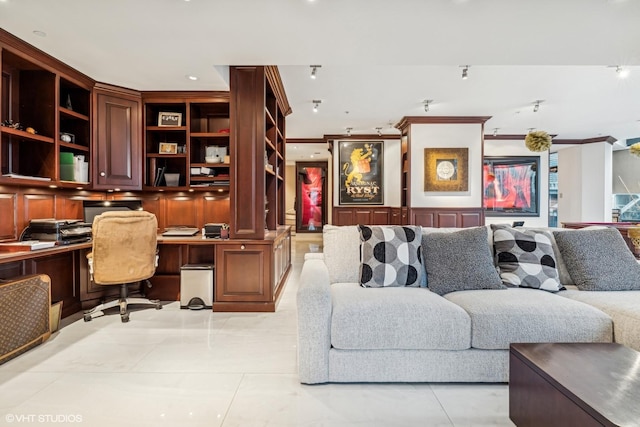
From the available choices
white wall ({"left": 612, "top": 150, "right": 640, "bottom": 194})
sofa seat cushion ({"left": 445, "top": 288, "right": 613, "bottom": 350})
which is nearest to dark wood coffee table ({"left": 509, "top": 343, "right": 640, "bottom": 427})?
sofa seat cushion ({"left": 445, "top": 288, "right": 613, "bottom": 350})

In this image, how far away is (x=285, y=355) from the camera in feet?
7.88

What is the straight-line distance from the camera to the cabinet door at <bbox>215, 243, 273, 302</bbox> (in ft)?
11.2

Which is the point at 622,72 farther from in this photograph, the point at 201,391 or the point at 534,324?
the point at 201,391

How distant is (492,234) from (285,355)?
6.17 ft

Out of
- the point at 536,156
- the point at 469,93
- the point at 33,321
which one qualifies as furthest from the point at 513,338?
the point at 536,156

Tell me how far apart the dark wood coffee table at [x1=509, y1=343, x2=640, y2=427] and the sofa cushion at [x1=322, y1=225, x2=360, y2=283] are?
4.08 feet

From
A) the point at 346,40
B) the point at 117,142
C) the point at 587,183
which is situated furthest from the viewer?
the point at 587,183

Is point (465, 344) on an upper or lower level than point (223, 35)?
lower

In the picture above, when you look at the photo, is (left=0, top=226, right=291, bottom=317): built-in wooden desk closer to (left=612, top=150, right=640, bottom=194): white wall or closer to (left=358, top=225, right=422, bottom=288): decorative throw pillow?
(left=358, top=225, right=422, bottom=288): decorative throw pillow

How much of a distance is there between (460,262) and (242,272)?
83.0 inches

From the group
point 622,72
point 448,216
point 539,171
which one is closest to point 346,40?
point 622,72

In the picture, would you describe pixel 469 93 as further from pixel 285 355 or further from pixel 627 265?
pixel 285 355

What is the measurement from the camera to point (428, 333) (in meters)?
1.92

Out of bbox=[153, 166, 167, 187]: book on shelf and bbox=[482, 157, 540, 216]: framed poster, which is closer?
bbox=[153, 166, 167, 187]: book on shelf
